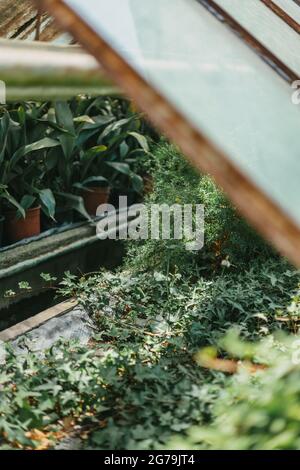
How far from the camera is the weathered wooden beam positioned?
1466mm

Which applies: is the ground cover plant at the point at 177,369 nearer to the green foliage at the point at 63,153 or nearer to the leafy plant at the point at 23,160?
the leafy plant at the point at 23,160

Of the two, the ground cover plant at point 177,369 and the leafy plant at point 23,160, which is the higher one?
the leafy plant at point 23,160

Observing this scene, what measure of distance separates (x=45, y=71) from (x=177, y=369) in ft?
4.42

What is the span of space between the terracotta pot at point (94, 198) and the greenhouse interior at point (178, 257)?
1.02m

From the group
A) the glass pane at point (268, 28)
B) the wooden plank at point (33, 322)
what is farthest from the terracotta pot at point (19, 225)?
the glass pane at point (268, 28)

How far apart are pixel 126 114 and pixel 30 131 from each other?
149 cm

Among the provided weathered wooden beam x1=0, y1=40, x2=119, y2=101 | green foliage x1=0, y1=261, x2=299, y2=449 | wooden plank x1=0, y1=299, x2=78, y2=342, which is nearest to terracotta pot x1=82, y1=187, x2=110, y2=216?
wooden plank x1=0, y1=299, x2=78, y2=342

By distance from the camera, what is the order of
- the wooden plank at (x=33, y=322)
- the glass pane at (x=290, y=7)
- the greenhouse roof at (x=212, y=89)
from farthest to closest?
the wooden plank at (x=33, y=322)
the glass pane at (x=290, y=7)
the greenhouse roof at (x=212, y=89)

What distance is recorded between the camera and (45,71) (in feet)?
4.94

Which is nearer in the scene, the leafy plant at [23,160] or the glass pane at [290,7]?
the glass pane at [290,7]

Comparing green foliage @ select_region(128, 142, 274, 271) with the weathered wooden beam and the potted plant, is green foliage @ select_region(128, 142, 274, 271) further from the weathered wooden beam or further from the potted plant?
the weathered wooden beam

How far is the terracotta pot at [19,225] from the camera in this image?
453cm

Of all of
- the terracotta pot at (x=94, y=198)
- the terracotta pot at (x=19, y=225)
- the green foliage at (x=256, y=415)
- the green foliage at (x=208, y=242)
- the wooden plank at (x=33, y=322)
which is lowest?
the green foliage at (x=256, y=415)

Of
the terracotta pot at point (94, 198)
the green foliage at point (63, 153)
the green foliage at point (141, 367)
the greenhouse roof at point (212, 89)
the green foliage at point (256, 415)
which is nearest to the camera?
the greenhouse roof at point (212, 89)
